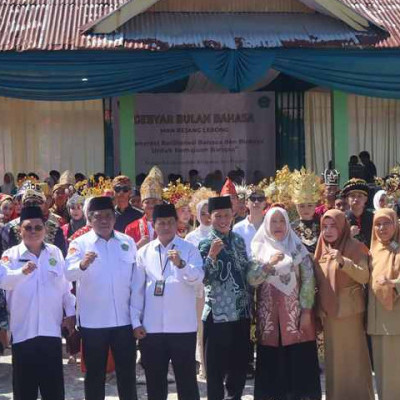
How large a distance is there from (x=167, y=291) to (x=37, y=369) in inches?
40.2

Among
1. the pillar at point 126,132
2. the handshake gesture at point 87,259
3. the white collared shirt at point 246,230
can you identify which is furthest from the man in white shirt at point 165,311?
the pillar at point 126,132

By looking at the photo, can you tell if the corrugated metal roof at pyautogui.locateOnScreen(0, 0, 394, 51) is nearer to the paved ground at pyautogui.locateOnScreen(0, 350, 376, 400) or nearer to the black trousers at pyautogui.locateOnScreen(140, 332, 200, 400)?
the paved ground at pyautogui.locateOnScreen(0, 350, 376, 400)

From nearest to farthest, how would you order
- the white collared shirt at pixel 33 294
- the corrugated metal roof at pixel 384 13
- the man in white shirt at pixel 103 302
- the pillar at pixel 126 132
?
the white collared shirt at pixel 33 294 → the man in white shirt at pixel 103 302 → the corrugated metal roof at pixel 384 13 → the pillar at pixel 126 132

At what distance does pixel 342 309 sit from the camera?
18.6 ft


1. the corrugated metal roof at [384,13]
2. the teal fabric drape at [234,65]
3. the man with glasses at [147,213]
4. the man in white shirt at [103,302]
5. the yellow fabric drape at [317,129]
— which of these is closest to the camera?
the man in white shirt at [103,302]

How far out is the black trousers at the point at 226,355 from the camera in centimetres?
566

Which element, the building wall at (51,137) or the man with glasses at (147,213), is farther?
the building wall at (51,137)

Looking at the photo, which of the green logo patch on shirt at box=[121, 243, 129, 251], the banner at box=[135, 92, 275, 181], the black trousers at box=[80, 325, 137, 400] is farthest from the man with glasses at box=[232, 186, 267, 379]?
the banner at box=[135, 92, 275, 181]

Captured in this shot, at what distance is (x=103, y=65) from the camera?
11.8 m

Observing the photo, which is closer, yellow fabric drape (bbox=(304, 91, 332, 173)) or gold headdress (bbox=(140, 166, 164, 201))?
gold headdress (bbox=(140, 166, 164, 201))

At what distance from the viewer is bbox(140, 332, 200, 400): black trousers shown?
5.41 meters

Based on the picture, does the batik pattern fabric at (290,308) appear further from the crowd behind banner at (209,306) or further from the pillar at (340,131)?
the pillar at (340,131)

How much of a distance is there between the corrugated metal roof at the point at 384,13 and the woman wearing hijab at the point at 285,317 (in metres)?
7.00

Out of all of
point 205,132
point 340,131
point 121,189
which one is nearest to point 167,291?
point 121,189
